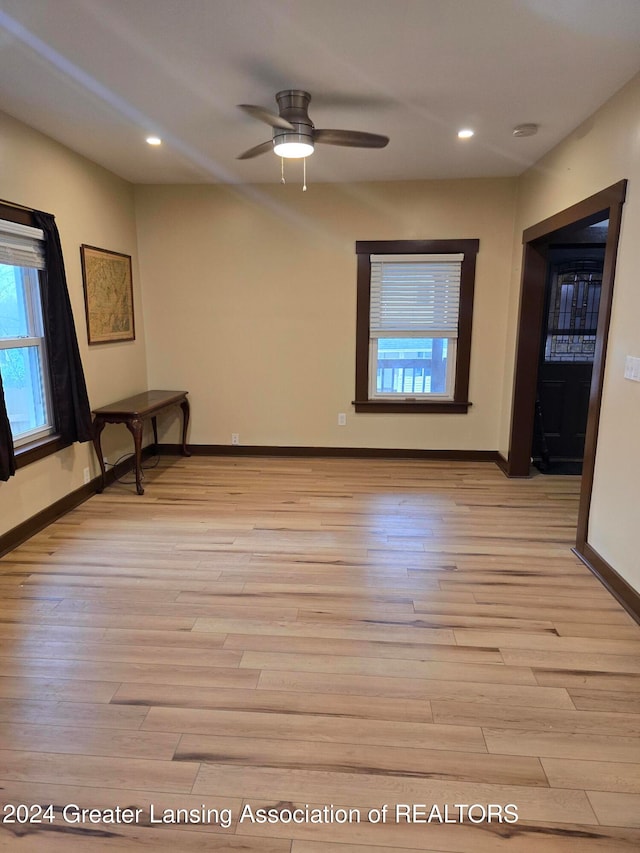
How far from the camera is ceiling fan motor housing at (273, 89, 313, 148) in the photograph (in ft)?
8.95

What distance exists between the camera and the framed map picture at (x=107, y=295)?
4070mm

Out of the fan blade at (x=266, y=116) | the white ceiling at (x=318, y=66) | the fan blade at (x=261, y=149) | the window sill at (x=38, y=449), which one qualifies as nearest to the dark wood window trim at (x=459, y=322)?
the white ceiling at (x=318, y=66)

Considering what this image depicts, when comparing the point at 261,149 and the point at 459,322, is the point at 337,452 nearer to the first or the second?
the point at 459,322

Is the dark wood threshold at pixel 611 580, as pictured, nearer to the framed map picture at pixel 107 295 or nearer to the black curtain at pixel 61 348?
the black curtain at pixel 61 348

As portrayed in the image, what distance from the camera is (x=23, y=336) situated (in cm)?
343

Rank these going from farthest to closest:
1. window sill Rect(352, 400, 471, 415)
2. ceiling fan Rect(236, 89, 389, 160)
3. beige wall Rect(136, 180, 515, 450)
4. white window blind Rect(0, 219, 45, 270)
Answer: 1. window sill Rect(352, 400, 471, 415)
2. beige wall Rect(136, 180, 515, 450)
3. white window blind Rect(0, 219, 45, 270)
4. ceiling fan Rect(236, 89, 389, 160)

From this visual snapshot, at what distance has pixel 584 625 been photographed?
7.98 feet

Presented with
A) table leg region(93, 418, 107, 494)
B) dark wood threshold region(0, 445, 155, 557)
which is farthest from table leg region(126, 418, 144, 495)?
dark wood threshold region(0, 445, 155, 557)

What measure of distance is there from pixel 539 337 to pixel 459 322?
2.53 feet

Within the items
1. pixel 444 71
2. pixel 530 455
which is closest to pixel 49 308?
pixel 444 71

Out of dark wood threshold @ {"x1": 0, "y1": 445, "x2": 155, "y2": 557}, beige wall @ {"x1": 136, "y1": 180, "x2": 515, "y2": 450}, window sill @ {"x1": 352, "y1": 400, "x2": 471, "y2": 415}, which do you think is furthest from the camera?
window sill @ {"x1": 352, "y1": 400, "x2": 471, "y2": 415}

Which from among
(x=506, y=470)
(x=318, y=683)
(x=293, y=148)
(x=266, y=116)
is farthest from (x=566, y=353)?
(x=318, y=683)

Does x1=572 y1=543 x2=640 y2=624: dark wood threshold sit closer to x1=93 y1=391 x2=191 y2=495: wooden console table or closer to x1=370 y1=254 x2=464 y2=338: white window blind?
x1=370 y1=254 x2=464 y2=338: white window blind

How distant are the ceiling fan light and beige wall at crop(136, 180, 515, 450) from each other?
204 cm
